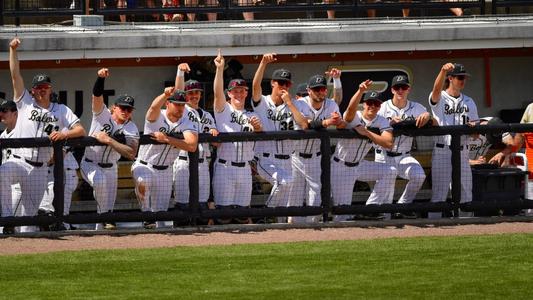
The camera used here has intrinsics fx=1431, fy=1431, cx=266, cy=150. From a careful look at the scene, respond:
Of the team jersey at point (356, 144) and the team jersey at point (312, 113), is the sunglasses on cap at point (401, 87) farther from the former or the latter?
the team jersey at point (312, 113)

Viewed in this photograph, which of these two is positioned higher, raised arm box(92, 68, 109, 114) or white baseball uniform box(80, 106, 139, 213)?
raised arm box(92, 68, 109, 114)

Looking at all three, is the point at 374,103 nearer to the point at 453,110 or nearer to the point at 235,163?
the point at 453,110

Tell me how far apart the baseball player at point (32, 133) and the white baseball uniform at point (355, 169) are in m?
2.55

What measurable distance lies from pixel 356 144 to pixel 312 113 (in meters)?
0.55

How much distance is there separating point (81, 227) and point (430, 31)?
462cm

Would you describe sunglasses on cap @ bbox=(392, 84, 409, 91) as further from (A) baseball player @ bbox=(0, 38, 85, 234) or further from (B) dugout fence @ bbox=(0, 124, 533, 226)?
(A) baseball player @ bbox=(0, 38, 85, 234)

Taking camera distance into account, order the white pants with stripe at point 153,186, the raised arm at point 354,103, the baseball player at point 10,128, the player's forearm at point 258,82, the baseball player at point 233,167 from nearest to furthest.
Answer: the baseball player at point 10,128 < the white pants with stripe at point 153,186 < the raised arm at point 354,103 < the baseball player at point 233,167 < the player's forearm at point 258,82

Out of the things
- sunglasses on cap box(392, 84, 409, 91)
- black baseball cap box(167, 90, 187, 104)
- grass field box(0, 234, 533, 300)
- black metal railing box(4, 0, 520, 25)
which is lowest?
grass field box(0, 234, 533, 300)

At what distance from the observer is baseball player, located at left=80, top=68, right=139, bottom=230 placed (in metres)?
13.5

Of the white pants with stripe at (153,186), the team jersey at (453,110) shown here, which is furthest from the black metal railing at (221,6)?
the white pants with stripe at (153,186)

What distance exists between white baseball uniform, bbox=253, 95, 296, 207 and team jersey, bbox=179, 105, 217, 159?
48cm

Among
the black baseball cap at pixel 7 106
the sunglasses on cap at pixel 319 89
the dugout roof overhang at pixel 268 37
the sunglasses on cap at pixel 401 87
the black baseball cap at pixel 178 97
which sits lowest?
the black baseball cap at pixel 7 106

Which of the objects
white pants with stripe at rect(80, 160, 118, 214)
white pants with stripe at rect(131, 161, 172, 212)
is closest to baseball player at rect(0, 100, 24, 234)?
white pants with stripe at rect(80, 160, 118, 214)

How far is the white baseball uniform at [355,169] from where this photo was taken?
46.3 feet
